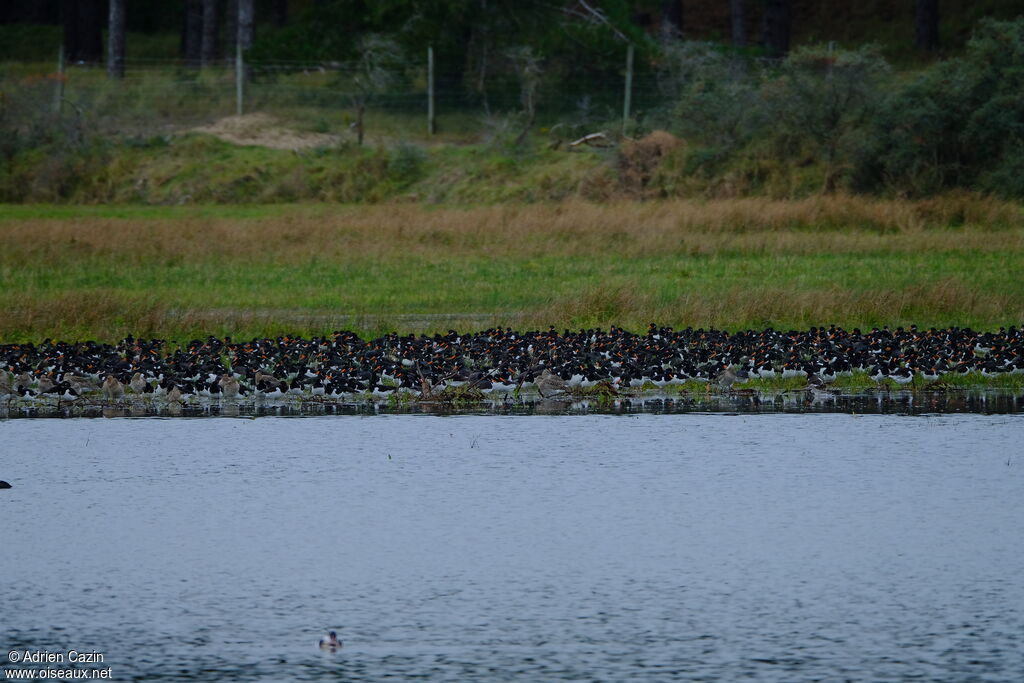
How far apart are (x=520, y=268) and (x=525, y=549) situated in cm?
1268

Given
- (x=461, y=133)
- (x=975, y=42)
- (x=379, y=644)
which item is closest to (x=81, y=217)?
(x=461, y=133)

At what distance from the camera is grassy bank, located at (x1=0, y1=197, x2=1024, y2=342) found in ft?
56.6

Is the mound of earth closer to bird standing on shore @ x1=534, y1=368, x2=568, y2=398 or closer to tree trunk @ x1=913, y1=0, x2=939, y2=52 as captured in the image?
tree trunk @ x1=913, y1=0, x2=939, y2=52

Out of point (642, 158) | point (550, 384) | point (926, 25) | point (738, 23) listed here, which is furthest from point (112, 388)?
point (926, 25)

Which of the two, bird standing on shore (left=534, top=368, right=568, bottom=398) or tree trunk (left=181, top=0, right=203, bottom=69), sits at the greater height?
tree trunk (left=181, top=0, right=203, bottom=69)

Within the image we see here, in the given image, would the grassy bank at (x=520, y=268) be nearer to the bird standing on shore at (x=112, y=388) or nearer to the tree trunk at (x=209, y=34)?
the bird standing on shore at (x=112, y=388)

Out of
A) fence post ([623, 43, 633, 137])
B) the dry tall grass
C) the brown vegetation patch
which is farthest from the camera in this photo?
fence post ([623, 43, 633, 137])

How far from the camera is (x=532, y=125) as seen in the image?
124 ft

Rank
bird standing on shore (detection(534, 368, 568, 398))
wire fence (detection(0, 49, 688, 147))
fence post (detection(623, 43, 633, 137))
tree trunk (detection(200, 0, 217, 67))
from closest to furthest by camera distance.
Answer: bird standing on shore (detection(534, 368, 568, 398)) < fence post (detection(623, 43, 633, 137)) < wire fence (detection(0, 49, 688, 147)) < tree trunk (detection(200, 0, 217, 67))

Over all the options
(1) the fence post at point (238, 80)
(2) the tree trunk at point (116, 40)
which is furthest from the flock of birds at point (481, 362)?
(2) the tree trunk at point (116, 40)

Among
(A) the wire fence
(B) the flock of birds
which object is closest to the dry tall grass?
(B) the flock of birds

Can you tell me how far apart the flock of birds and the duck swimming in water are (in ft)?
21.3

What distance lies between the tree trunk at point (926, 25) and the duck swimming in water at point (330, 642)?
43604 millimetres

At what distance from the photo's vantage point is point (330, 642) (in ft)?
22.8
